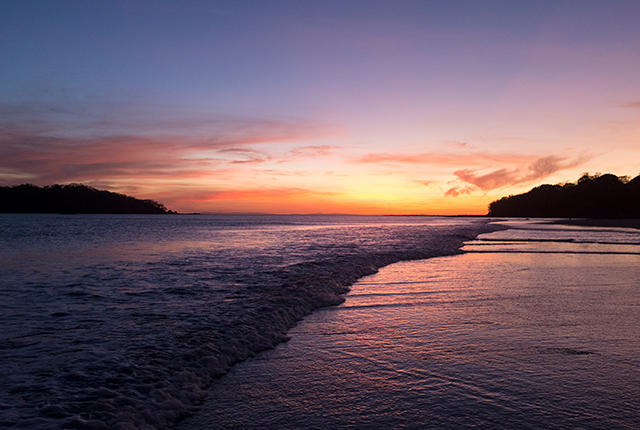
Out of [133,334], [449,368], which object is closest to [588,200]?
[449,368]

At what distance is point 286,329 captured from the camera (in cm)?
726

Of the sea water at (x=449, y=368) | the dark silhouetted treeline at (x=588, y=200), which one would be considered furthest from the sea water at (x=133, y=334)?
the dark silhouetted treeline at (x=588, y=200)

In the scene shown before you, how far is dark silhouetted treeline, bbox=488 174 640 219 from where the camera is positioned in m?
115

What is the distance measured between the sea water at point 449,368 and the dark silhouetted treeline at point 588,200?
438 ft

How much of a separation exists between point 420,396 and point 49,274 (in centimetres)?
1536

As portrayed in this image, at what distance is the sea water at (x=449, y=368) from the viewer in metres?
3.74

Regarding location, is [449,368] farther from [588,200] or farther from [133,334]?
[588,200]

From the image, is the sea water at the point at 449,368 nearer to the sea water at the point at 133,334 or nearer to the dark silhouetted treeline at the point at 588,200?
the sea water at the point at 133,334

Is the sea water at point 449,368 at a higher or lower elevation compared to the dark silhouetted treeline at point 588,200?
lower

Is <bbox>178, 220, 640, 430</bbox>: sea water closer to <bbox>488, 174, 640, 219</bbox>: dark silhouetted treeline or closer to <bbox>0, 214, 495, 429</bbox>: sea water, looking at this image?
<bbox>0, 214, 495, 429</bbox>: sea water

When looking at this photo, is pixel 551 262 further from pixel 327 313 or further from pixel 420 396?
pixel 420 396

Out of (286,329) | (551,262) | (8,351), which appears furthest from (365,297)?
(551,262)

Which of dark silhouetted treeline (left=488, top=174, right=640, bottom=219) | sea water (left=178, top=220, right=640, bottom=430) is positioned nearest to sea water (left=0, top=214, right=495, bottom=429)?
sea water (left=178, top=220, right=640, bottom=430)

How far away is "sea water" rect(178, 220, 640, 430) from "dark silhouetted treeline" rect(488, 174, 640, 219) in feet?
438
